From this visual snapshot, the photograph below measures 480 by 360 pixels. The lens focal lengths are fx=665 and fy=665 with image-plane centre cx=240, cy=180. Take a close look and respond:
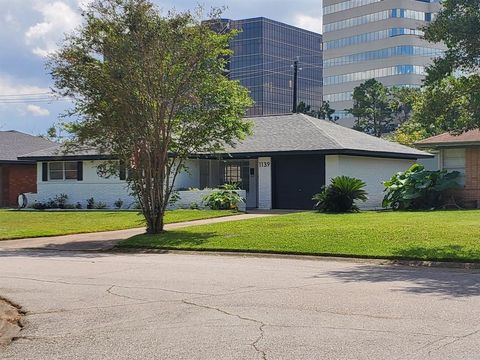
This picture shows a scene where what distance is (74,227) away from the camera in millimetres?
25047

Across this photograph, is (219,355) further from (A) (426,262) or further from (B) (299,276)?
(A) (426,262)

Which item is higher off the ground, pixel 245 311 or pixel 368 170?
pixel 368 170

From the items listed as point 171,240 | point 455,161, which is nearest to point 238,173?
point 455,161

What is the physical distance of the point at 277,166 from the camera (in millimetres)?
31062

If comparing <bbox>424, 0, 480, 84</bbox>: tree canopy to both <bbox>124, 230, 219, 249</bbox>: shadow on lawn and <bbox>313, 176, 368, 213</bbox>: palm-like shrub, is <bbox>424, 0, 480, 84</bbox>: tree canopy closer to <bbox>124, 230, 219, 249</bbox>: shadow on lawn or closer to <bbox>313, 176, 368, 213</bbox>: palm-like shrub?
<bbox>124, 230, 219, 249</bbox>: shadow on lawn

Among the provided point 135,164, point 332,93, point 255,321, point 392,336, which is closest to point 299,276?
point 255,321

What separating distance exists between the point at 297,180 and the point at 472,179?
785 cm

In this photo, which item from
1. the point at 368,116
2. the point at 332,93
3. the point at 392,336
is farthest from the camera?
the point at 332,93

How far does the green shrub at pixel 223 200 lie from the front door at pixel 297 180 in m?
2.06

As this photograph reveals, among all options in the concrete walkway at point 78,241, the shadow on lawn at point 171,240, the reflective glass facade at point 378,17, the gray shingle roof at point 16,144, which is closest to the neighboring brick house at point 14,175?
the gray shingle roof at point 16,144

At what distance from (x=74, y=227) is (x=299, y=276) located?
1447cm

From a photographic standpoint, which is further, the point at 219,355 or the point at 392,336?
the point at 392,336

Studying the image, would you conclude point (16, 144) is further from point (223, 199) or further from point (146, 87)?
point (146, 87)

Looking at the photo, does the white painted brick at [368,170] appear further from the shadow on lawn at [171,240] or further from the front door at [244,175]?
the shadow on lawn at [171,240]
